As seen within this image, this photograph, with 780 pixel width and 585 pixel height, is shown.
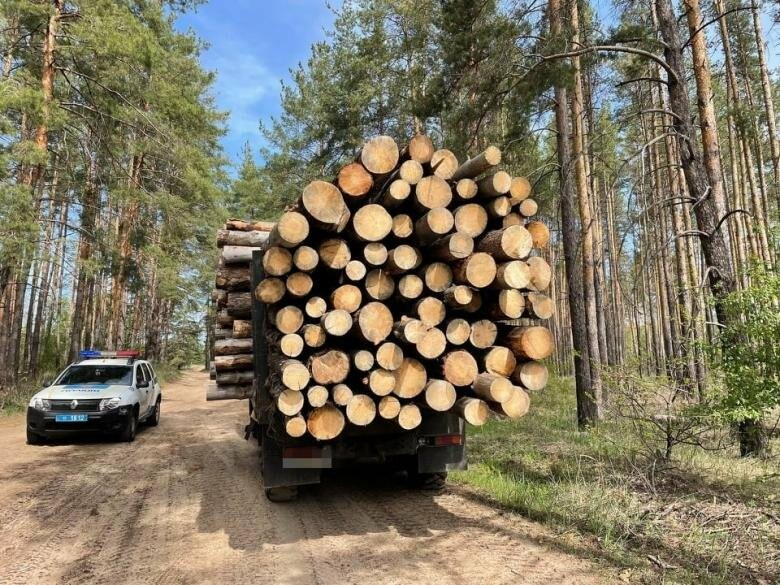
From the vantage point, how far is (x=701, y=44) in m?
7.55

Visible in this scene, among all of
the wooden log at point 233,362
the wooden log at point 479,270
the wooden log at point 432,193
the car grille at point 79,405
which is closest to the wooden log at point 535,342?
the wooden log at point 479,270

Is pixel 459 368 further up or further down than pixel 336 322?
further down

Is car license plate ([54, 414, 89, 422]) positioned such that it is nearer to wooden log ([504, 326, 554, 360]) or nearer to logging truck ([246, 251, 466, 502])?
logging truck ([246, 251, 466, 502])

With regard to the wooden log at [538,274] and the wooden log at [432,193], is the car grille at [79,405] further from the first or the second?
the wooden log at [538,274]

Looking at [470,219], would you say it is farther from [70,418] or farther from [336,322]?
[70,418]

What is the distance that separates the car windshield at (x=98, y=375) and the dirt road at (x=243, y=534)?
2.74 meters

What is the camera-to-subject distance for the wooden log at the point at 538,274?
428 cm

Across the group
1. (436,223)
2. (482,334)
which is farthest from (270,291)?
(482,334)

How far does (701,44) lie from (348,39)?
570 inches

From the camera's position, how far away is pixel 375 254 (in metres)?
4.13

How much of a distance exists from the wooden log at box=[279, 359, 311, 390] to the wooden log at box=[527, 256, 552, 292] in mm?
2077

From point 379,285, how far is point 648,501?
3470 mm

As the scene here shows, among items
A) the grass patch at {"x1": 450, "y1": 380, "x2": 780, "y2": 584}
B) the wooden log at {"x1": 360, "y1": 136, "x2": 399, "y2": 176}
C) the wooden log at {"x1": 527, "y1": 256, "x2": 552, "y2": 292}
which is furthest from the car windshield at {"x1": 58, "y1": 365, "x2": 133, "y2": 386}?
the wooden log at {"x1": 527, "y1": 256, "x2": 552, "y2": 292}

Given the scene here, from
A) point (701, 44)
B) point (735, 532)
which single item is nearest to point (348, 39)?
point (701, 44)
